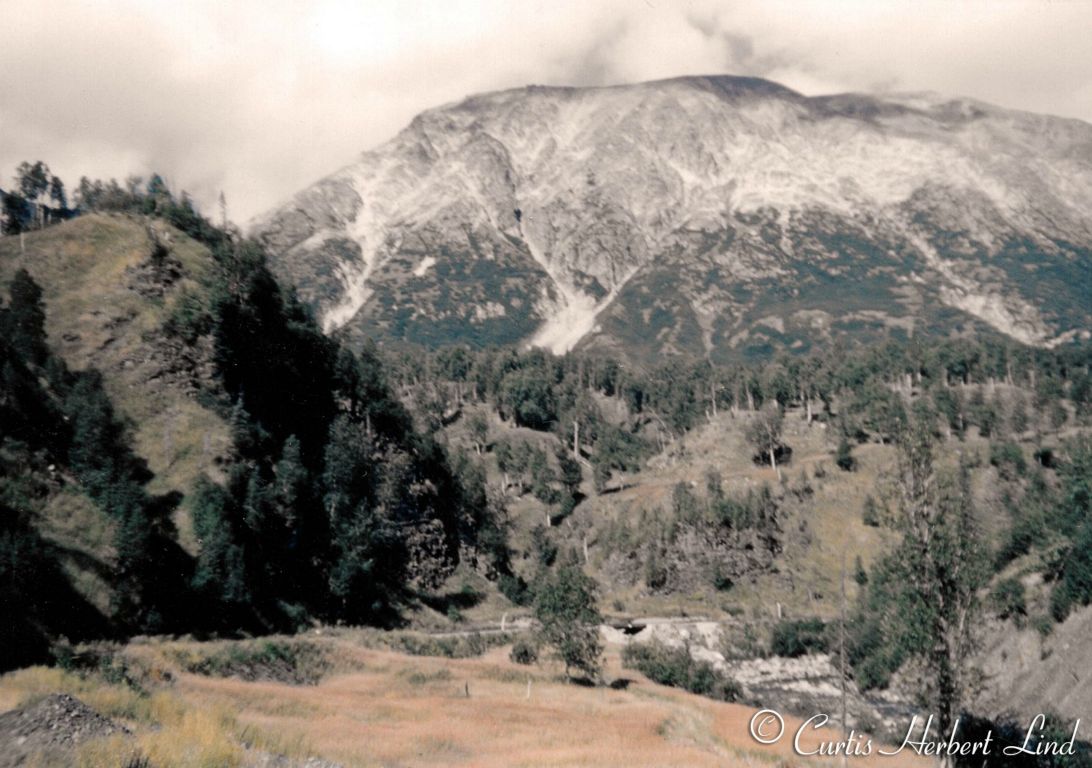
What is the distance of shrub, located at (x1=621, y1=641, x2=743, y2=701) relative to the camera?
248 ft

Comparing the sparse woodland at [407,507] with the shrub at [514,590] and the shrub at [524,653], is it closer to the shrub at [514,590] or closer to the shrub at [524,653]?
the shrub at [514,590]

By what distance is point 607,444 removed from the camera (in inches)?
7411

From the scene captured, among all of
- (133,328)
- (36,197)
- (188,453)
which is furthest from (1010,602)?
(36,197)

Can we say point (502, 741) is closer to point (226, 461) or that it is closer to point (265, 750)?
point (265, 750)

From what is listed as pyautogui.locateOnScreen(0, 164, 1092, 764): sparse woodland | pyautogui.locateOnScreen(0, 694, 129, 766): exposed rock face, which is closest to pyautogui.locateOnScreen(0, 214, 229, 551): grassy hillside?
pyautogui.locateOnScreen(0, 164, 1092, 764): sparse woodland

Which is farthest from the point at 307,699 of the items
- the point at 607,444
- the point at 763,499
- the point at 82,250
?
the point at 607,444

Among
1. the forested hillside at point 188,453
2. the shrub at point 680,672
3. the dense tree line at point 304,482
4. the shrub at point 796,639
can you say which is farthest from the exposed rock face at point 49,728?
the shrub at point 796,639

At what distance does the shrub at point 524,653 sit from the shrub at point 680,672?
1174 cm

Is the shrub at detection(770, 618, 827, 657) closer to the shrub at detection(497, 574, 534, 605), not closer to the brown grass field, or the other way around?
the shrub at detection(497, 574, 534, 605)

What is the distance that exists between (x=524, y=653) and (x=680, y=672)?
16416mm

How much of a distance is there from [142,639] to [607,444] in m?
139

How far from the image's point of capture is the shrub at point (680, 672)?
7569 cm

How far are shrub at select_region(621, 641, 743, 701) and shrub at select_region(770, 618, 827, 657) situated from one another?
1791 cm

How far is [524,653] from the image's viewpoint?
76.6m
